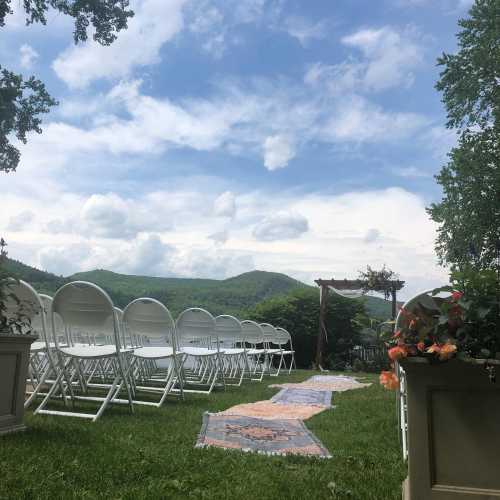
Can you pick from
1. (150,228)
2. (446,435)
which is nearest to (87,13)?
(150,228)

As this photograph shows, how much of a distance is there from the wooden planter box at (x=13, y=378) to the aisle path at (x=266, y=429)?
1065 millimetres

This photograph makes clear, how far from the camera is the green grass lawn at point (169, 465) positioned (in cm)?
183

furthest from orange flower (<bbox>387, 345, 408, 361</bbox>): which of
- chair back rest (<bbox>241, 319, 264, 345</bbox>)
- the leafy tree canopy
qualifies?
the leafy tree canopy

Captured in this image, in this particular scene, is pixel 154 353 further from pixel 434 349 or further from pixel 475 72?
pixel 475 72

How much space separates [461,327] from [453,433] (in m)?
0.34

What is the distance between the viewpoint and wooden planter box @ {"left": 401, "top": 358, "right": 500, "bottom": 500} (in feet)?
4.89

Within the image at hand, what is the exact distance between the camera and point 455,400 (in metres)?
1.55

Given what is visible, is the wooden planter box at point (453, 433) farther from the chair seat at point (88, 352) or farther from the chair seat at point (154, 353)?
the chair seat at point (154, 353)

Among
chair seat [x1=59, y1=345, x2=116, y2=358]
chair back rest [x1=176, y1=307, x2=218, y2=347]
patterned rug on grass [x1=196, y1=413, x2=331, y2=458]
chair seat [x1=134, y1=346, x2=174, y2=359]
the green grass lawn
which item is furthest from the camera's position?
chair back rest [x1=176, y1=307, x2=218, y2=347]

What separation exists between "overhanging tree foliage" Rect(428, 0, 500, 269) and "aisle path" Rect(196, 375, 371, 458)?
32.1 ft

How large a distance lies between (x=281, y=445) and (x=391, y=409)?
2.03 metres

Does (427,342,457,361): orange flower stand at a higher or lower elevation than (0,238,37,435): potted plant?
higher

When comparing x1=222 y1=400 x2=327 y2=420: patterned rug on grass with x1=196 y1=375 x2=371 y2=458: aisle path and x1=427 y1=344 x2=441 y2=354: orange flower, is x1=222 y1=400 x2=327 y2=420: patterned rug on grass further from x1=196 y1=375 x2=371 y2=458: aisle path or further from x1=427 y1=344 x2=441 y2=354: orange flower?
x1=427 y1=344 x2=441 y2=354: orange flower

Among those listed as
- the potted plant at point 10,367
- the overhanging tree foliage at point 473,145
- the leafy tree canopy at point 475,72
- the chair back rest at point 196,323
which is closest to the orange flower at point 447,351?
the potted plant at point 10,367
